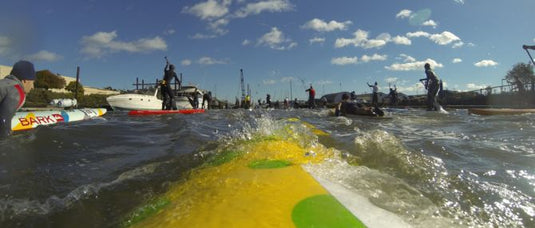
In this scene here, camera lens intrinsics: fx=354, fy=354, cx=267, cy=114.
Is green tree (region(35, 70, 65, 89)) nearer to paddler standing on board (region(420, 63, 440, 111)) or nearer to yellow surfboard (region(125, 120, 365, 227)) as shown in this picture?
paddler standing on board (region(420, 63, 440, 111))

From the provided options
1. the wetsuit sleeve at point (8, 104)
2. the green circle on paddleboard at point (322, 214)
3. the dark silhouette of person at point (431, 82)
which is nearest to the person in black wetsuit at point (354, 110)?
the dark silhouette of person at point (431, 82)

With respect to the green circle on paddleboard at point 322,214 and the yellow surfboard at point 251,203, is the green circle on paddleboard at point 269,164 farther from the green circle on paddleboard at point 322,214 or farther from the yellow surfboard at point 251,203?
the green circle on paddleboard at point 322,214

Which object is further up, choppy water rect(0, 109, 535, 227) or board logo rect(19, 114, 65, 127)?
board logo rect(19, 114, 65, 127)

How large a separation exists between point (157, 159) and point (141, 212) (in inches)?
102

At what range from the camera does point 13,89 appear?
4.39 m

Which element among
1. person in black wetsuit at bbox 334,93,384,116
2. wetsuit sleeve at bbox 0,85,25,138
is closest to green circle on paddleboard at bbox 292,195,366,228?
wetsuit sleeve at bbox 0,85,25,138

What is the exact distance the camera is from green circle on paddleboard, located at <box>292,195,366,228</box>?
153 cm

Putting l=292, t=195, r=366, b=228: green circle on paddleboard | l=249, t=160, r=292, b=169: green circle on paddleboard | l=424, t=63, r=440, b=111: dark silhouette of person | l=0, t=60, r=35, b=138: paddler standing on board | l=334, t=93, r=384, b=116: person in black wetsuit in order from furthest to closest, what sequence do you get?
1. l=424, t=63, r=440, b=111: dark silhouette of person
2. l=334, t=93, r=384, b=116: person in black wetsuit
3. l=0, t=60, r=35, b=138: paddler standing on board
4. l=249, t=160, r=292, b=169: green circle on paddleboard
5. l=292, t=195, r=366, b=228: green circle on paddleboard

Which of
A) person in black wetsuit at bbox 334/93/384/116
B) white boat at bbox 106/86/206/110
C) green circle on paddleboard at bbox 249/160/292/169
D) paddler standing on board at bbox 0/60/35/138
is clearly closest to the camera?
green circle on paddleboard at bbox 249/160/292/169

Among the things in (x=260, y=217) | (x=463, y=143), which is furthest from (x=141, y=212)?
(x=463, y=143)

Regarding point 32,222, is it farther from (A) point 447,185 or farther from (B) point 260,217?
(A) point 447,185

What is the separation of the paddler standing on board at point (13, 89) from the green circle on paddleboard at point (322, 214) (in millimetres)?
4295

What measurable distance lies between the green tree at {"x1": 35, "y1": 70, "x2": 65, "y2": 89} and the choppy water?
178 feet

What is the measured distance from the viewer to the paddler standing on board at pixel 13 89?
4344mm
